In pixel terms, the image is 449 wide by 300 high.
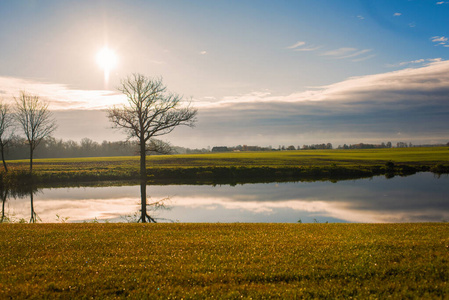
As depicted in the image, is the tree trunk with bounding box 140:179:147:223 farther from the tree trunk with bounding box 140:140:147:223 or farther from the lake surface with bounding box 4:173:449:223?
the lake surface with bounding box 4:173:449:223

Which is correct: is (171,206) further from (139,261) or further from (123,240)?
(139,261)

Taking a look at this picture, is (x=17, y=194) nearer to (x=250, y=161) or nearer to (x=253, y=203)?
(x=253, y=203)

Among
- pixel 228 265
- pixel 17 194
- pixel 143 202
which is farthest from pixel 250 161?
pixel 228 265

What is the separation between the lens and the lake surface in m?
23.2

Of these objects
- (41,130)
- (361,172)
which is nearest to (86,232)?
(41,130)

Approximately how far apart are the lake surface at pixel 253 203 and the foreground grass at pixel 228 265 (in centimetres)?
936

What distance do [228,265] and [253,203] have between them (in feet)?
60.1

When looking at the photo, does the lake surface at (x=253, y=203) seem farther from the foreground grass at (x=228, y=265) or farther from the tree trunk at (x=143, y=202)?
the foreground grass at (x=228, y=265)

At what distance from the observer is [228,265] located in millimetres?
9859

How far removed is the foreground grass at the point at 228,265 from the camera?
324 inches

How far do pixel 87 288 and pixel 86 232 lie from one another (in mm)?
6928

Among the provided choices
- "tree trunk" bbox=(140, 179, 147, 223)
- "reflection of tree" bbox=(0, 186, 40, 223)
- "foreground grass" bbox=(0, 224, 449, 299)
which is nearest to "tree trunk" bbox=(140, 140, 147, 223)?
"tree trunk" bbox=(140, 179, 147, 223)

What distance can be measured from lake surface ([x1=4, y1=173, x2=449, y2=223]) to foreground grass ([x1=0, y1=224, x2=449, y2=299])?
936 cm

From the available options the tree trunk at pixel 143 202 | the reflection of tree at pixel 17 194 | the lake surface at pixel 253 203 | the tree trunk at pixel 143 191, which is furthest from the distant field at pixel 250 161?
the lake surface at pixel 253 203
